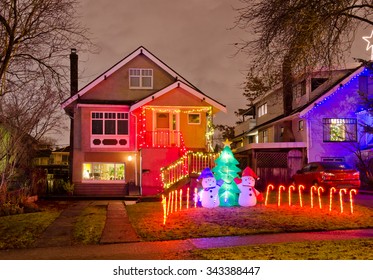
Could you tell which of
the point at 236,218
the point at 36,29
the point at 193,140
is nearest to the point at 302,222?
the point at 236,218

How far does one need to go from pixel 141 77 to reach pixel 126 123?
127 inches

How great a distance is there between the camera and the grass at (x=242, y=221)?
12.9m

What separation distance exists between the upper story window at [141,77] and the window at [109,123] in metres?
2.29

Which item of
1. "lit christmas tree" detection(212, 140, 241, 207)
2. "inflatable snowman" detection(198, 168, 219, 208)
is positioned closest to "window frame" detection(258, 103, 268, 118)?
"lit christmas tree" detection(212, 140, 241, 207)

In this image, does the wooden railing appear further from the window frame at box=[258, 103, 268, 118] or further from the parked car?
the window frame at box=[258, 103, 268, 118]

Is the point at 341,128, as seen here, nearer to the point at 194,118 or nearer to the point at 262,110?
the point at 194,118

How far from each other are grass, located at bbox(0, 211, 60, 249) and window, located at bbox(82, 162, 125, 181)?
13.5 m

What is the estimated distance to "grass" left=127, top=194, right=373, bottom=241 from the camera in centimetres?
1288

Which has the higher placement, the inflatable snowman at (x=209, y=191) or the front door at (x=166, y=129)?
the front door at (x=166, y=129)

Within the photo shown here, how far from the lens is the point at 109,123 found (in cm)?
3148

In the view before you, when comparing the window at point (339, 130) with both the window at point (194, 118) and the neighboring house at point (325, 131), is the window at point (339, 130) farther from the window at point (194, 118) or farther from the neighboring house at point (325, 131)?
the window at point (194, 118)

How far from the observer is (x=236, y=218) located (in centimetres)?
1470

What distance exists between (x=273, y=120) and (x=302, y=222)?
78.7 feet

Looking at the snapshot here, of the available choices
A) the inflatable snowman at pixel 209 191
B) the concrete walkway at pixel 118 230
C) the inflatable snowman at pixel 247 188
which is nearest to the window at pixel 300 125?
the inflatable snowman at pixel 247 188
